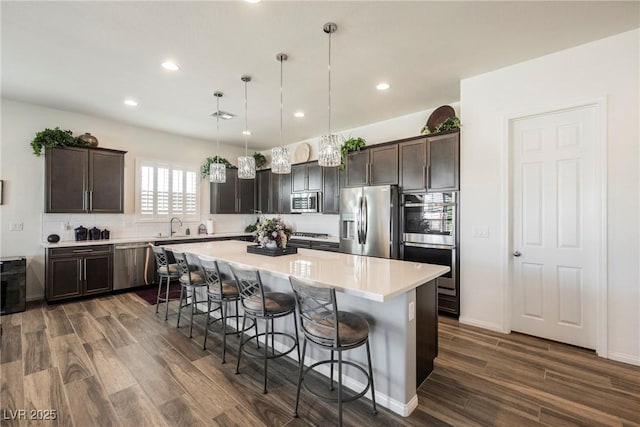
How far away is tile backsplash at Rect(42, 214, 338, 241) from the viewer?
4.78 metres

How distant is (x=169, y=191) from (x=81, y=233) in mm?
1673

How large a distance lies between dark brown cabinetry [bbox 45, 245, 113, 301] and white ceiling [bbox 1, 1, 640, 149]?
2.31 meters

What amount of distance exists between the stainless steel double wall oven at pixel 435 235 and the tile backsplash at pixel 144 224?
2008mm

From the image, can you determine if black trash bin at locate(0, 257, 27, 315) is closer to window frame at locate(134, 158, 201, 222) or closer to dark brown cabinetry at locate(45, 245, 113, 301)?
dark brown cabinetry at locate(45, 245, 113, 301)

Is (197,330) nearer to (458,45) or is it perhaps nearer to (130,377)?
(130,377)

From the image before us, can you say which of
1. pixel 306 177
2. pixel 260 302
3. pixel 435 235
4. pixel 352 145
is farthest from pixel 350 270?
pixel 306 177

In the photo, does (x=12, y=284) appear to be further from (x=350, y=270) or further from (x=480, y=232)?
(x=480, y=232)

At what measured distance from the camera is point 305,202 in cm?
590

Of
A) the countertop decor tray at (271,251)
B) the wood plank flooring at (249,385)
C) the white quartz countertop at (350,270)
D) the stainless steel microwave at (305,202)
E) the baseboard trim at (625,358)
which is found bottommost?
the wood plank flooring at (249,385)

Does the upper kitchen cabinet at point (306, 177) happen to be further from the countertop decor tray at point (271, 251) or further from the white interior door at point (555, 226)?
the white interior door at point (555, 226)

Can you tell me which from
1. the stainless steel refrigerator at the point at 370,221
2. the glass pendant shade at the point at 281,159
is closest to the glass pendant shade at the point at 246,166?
the glass pendant shade at the point at 281,159

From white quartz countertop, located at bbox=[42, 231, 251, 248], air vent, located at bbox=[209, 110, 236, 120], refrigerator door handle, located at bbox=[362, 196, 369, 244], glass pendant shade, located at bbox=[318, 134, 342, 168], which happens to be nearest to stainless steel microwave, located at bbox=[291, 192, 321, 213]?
refrigerator door handle, located at bbox=[362, 196, 369, 244]

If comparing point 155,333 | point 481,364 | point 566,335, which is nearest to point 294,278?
point 481,364

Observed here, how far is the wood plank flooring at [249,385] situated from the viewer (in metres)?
1.98
